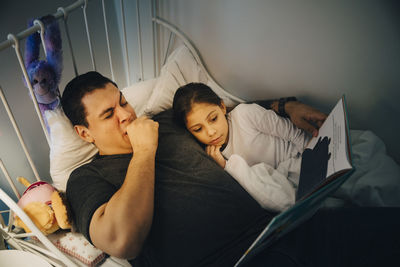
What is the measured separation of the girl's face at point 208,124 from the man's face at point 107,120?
271 mm

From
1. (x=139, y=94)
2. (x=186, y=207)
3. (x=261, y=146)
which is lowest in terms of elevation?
(x=186, y=207)

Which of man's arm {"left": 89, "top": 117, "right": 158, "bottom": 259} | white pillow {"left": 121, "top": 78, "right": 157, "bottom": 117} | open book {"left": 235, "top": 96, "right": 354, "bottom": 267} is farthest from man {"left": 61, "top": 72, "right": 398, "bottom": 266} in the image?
white pillow {"left": 121, "top": 78, "right": 157, "bottom": 117}

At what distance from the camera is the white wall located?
3.21 feet

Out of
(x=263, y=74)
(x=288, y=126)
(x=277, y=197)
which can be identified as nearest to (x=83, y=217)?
(x=277, y=197)

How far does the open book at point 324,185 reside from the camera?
495 millimetres

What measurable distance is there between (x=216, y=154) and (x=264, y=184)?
0.87ft

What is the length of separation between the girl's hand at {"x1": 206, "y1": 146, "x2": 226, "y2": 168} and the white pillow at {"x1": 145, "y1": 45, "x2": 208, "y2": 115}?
13.7 inches

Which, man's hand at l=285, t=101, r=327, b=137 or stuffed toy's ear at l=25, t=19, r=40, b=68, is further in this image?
man's hand at l=285, t=101, r=327, b=137

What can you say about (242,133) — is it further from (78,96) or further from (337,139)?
(78,96)

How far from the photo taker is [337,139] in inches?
26.8

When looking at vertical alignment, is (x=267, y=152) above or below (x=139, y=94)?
below

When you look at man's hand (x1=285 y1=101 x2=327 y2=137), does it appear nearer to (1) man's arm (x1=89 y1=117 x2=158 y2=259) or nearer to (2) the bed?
(2) the bed

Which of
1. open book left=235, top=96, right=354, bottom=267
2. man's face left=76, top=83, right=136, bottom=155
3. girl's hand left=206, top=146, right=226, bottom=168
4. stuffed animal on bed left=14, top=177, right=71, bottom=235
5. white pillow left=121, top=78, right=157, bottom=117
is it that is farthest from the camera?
white pillow left=121, top=78, right=157, bottom=117

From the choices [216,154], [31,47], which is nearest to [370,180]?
[216,154]
